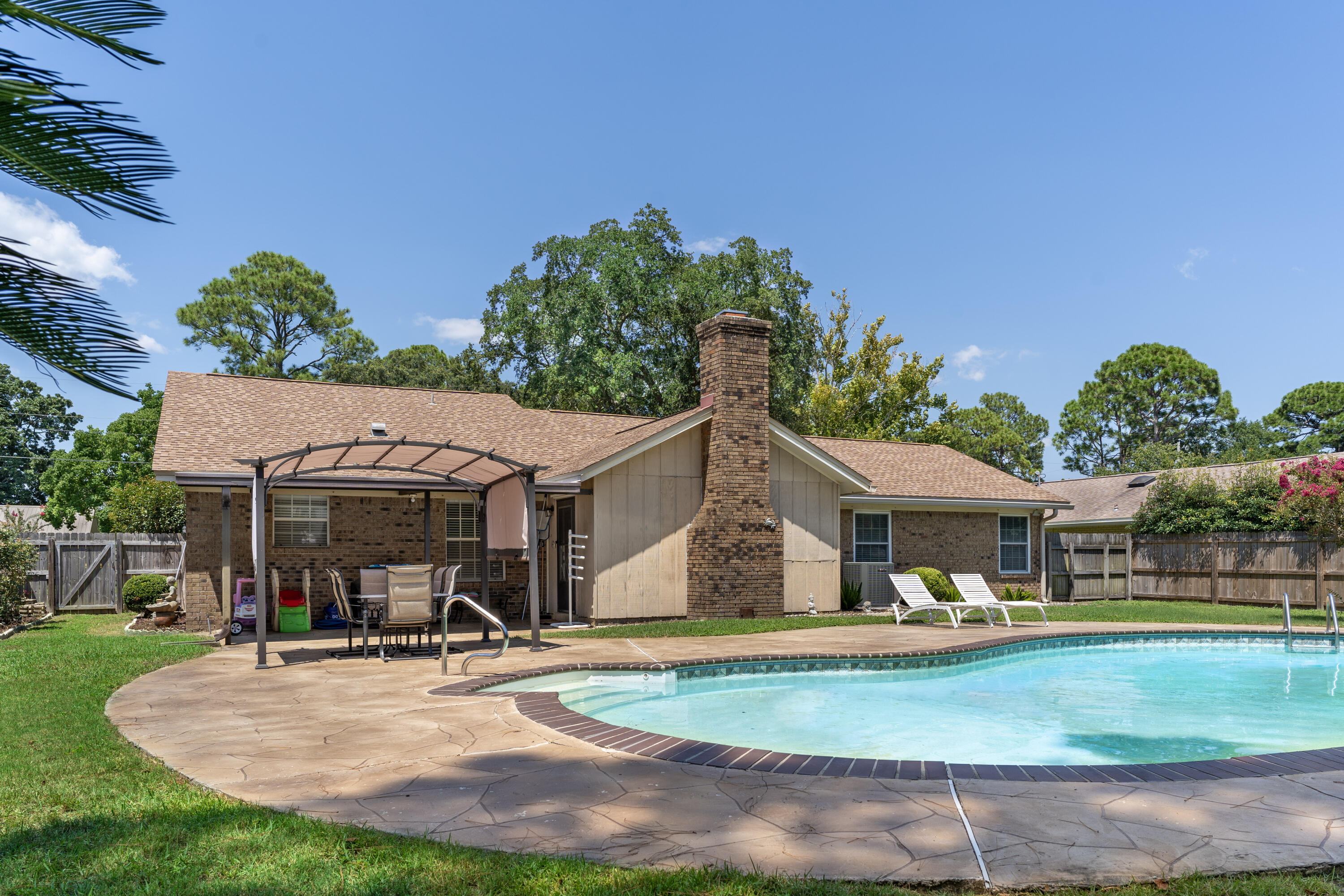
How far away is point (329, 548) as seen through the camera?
50.4 ft

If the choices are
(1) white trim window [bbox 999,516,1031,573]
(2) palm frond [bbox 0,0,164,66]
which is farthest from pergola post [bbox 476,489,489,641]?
(1) white trim window [bbox 999,516,1031,573]

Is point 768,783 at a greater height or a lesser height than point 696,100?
lesser

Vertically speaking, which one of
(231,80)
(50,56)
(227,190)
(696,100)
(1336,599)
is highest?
(696,100)

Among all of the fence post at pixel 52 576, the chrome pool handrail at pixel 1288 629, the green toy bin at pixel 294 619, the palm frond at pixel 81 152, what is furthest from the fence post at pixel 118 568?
the chrome pool handrail at pixel 1288 629

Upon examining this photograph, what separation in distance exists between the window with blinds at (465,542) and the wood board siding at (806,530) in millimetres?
5585

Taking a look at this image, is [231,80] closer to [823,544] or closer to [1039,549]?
[823,544]

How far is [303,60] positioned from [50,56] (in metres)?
14.5

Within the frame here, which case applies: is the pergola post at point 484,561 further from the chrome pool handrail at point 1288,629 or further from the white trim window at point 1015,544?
the white trim window at point 1015,544

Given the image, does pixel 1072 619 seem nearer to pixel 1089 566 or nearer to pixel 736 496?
pixel 736 496

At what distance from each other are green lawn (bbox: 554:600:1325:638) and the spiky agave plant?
455 inches

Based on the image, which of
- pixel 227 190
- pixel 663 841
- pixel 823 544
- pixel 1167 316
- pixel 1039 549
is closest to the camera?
pixel 663 841

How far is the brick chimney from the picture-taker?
630 inches

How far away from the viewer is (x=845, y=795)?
450 cm

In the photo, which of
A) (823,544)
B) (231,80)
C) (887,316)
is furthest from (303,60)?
(887,316)
